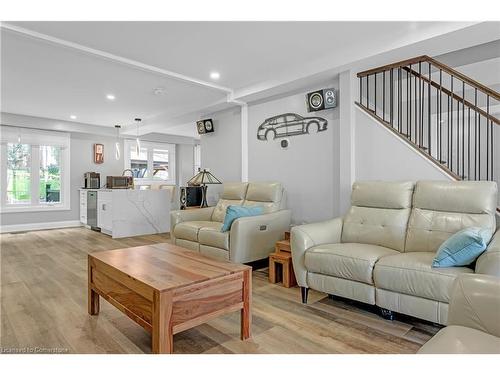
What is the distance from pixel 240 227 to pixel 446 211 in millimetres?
1912

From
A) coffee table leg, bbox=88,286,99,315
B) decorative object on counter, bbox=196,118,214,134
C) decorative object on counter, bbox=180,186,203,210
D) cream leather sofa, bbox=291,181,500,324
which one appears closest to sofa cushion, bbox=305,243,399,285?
cream leather sofa, bbox=291,181,500,324

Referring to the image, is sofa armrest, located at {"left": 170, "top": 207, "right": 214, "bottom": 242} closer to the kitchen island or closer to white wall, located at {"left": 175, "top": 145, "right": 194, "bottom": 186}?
the kitchen island

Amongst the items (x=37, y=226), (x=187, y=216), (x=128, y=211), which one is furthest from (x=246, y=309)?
(x=37, y=226)

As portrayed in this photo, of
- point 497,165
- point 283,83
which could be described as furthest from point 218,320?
point 497,165

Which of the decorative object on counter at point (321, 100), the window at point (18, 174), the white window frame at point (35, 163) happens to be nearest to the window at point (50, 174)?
the white window frame at point (35, 163)

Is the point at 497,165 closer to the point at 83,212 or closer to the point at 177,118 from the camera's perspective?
the point at 177,118

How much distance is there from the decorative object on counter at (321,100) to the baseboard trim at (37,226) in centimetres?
607

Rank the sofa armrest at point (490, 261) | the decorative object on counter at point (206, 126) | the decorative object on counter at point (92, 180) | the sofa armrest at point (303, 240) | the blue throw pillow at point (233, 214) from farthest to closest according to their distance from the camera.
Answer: the decorative object on counter at point (92, 180)
the decorative object on counter at point (206, 126)
the blue throw pillow at point (233, 214)
the sofa armrest at point (303, 240)
the sofa armrest at point (490, 261)

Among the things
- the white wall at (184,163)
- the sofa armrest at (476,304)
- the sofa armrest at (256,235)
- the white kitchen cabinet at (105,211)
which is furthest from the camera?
the white wall at (184,163)

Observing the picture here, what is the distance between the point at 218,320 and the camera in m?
2.32

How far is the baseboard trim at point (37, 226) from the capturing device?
6.38 metres

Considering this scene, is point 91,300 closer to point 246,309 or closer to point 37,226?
point 246,309

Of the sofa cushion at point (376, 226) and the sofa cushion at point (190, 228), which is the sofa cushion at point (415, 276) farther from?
the sofa cushion at point (190, 228)

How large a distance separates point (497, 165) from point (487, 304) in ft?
14.1
